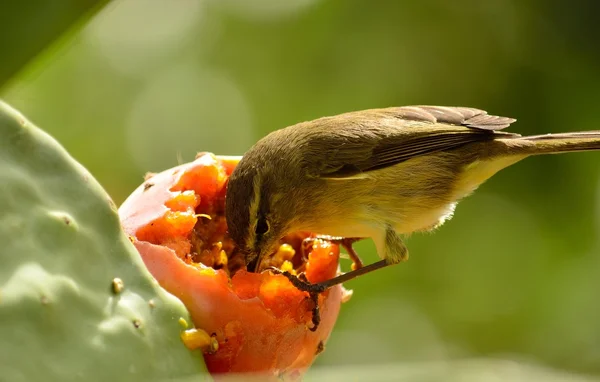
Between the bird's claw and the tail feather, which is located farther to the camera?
the tail feather

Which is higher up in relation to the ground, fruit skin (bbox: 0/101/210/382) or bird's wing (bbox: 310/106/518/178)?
fruit skin (bbox: 0/101/210/382)

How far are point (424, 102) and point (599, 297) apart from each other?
1824 millimetres

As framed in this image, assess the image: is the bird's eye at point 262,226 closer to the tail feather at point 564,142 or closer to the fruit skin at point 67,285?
the fruit skin at point 67,285

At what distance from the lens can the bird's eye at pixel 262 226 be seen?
3.55 m

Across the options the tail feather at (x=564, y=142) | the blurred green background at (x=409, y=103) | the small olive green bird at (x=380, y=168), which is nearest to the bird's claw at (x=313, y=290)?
the small olive green bird at (x=380, y=168)

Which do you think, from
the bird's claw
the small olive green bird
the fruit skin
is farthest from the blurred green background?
the fruit skin

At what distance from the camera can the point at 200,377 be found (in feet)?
6.79

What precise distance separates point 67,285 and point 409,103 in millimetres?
4570

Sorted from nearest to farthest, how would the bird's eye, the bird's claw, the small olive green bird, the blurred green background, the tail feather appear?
the bird's claw, the bird's eye, the small olive green bird, the tail feather, the blurred green background

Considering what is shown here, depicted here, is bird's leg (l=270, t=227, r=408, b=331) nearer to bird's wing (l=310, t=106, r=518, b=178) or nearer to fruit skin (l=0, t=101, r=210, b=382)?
bird's wing (l=310, t=106, r=518, b=178)

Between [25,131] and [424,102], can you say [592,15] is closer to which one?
[424,102]

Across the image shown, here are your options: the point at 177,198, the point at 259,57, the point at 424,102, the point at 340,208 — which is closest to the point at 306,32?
the point at 259,57

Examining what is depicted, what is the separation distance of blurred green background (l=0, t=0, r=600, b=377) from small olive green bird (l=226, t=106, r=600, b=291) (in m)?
1.24

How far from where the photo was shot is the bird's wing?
168 inches
